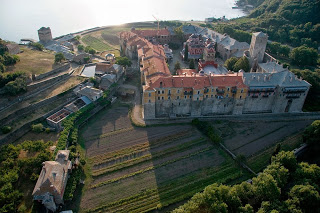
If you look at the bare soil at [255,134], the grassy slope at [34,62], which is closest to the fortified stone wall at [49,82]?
the grassy slope at [34,62]

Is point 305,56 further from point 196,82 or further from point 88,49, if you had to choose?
point 88,49

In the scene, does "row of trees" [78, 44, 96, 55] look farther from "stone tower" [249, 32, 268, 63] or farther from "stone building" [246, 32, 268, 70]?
"stone tower" [249, 32, 268, 63]

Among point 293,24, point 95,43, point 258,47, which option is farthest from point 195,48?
point 293,24

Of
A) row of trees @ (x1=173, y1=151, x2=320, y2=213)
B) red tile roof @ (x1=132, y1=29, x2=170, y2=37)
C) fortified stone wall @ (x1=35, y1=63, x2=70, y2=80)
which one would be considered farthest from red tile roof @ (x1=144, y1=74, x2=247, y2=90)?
red tile roof @ (x1=132, y1=29, x2=170, y2=37)

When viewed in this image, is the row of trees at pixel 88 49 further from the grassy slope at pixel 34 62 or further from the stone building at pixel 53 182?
the stone building at pixel 53 182

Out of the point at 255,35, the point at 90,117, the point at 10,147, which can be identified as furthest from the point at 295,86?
the point at 10,147
